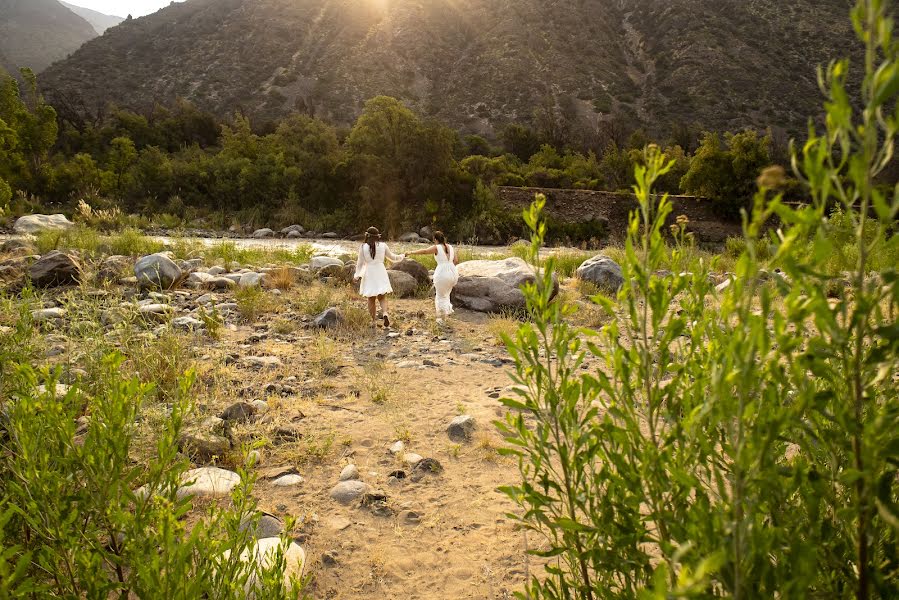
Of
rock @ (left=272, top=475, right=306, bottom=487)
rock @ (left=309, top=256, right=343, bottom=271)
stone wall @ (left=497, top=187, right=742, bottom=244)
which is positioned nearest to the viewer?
rock @ (left=272, top=475, right=306, bottom=487)

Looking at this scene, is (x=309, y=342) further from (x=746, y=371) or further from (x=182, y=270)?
(x=746, y=371)

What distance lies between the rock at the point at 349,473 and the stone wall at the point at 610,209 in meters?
16.3

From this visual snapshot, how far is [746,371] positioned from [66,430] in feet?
6.47

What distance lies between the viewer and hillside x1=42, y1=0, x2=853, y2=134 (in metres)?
39.5

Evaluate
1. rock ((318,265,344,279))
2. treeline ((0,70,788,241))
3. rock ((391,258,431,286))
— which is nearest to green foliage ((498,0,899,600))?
rock ((391,258,431,286))

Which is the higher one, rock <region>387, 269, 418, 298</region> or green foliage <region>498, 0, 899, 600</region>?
green foliage <region>498, 0, 899, 600</region>

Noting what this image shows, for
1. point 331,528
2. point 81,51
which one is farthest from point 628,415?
point 81,51

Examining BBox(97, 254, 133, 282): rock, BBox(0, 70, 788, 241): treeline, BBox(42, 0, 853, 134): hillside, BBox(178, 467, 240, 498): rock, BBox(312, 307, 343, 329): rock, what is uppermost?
BBox(42, 0, 853, 134): hillside

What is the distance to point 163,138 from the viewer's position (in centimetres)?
2981

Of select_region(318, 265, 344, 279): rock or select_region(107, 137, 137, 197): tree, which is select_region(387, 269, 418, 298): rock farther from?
select_region(107, 137, 137, 197): tree

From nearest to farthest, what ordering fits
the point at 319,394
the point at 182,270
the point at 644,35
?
the point at 319,394, the point at 182,270, the point at 644,35

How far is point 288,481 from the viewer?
309 cm

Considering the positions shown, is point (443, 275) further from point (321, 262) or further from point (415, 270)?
point (321, 262)

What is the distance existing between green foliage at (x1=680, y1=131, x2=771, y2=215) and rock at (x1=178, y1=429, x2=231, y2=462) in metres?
20.0
